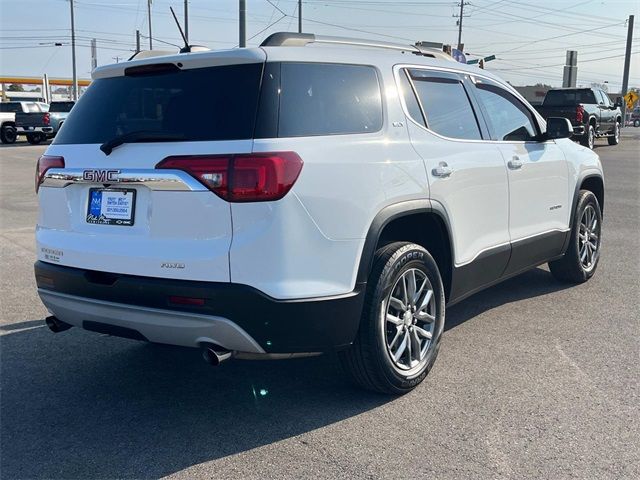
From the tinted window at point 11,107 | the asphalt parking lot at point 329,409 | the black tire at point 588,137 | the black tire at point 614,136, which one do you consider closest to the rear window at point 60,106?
the tinted window at point 11,107

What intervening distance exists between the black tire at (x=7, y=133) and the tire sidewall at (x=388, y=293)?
104ft

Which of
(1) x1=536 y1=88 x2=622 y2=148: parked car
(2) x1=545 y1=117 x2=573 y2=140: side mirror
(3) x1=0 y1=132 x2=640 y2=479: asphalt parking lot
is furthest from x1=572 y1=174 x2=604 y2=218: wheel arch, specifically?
(1) x1=536 y1=88 x2=622 y2=148: parked car

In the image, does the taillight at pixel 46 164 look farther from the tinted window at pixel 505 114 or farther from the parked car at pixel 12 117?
the parked car at pixel 12 117

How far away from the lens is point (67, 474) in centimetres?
308

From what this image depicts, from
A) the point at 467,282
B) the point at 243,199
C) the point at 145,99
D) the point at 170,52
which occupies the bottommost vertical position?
the point at 467,282

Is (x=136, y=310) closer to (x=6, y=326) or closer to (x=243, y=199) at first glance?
(x=243, y=199)

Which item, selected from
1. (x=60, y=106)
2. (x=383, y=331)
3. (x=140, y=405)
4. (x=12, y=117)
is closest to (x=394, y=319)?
(x=383, y=331)

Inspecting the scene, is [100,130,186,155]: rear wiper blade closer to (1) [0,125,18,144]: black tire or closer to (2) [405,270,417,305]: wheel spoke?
(2) [405,270,417,305]: wheel spoke

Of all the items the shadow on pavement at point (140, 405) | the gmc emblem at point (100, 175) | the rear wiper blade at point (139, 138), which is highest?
the rear wiper blade at point (139, 138)

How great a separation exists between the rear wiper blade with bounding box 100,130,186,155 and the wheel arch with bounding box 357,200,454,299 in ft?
3.57

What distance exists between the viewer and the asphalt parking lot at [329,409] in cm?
315

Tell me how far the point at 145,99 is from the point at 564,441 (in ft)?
9.03

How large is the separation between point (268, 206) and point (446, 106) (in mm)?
1842

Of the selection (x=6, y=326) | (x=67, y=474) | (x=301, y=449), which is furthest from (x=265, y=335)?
(x=6, y=326)
